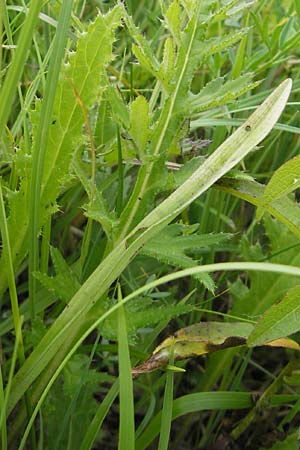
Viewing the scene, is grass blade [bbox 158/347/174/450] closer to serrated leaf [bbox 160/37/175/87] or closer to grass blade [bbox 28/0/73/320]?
grass blade [bbox 28/0/73/320]

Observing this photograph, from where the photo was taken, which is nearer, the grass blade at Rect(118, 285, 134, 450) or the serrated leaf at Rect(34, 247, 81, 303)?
the grass blade at Rect(118, 285, 134, 450)

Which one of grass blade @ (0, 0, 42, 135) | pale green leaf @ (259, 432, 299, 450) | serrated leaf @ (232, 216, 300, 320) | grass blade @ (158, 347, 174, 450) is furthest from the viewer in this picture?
serrated leaf @ (232, 216, 300, 320)

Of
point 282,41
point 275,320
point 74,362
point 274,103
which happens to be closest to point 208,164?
point 274,103

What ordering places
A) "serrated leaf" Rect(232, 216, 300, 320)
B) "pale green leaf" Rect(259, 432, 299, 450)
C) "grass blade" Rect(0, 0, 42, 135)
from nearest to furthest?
1. "grass blade" Rect(0, 0, 42, 135)
2. "pale green leaf" Rect(259, 432, 299, 450)
3. "serrated leaf" Rect(232, 216, 300, 320)

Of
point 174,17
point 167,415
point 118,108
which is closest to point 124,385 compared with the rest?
point 167,415

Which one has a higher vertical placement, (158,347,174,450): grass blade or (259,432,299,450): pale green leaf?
(158,347,174,450): grass blade

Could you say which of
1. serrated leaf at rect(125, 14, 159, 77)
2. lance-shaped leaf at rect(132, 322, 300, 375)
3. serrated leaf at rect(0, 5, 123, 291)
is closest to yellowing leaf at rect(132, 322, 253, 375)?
lance-shaped leaf at rect(132, 322, 300, 375)
